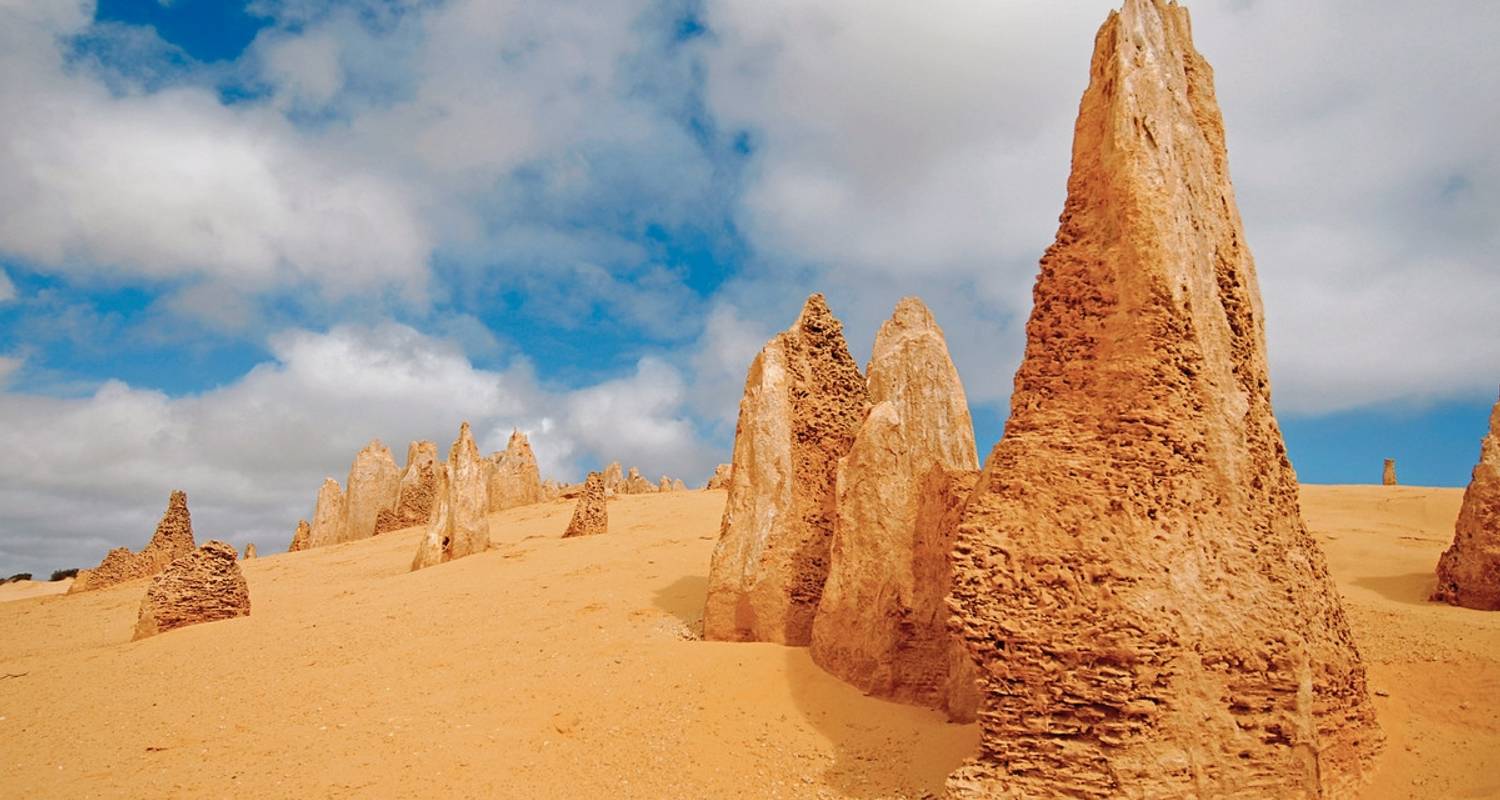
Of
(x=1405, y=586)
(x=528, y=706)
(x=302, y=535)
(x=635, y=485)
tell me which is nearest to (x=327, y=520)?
(x=302, y=535)

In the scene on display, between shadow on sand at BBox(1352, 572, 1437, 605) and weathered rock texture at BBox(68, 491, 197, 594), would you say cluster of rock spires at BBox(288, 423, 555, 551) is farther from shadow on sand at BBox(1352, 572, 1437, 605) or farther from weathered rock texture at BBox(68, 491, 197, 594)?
shadow on sand at BBox(1352, 572, 1437, 605)

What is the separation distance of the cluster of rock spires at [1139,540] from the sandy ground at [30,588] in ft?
110

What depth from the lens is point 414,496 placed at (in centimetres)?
2597

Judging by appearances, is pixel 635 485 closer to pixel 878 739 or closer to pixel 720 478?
pixel 720 478

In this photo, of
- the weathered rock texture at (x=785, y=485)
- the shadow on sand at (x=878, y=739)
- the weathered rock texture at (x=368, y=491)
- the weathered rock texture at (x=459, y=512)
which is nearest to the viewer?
the shadow on sand at (x=878, y=739)

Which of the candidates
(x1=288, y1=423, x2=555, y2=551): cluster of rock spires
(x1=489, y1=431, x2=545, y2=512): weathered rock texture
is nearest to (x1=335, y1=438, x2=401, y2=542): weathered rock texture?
(x1=288, y1=423, x2=555, y2=551): cluster of rock spires

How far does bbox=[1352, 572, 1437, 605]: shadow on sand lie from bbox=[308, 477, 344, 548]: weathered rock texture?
27557 millimetres

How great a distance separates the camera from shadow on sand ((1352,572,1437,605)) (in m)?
11.4

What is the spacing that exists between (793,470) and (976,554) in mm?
3711

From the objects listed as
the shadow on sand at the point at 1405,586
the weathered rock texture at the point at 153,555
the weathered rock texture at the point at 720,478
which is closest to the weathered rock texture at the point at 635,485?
the weathered rock texture at the point at 720,478

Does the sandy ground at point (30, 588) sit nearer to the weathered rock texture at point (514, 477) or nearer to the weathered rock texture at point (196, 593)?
the weathered rock texture at point (514, 477)

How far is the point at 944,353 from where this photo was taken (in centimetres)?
797

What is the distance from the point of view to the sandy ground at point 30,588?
93.3 ft

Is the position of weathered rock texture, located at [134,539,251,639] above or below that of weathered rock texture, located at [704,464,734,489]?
below
